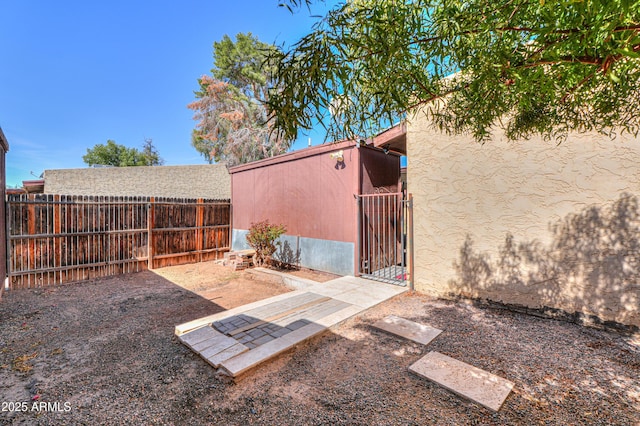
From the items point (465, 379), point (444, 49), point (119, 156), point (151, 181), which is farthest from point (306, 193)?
point (119, 156)

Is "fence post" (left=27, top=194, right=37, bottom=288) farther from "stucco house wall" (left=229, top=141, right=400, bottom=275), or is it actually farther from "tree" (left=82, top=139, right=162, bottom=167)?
"tree" (left=82, top=139, right=162, bottom=167)

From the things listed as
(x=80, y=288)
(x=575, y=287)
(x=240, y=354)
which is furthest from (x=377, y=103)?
(x=80, y=288)

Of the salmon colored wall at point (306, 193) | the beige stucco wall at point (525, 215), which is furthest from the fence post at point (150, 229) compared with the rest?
the beige stucco wall at point (525, 215)

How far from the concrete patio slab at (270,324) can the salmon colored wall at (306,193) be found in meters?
1.85

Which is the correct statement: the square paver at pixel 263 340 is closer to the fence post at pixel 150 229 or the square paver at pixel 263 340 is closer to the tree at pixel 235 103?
the fence post at pixel 150 229

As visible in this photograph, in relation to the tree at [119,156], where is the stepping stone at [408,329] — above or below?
below

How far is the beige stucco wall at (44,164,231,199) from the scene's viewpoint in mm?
13250

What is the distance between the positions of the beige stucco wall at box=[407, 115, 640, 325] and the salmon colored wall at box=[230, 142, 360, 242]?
59.8 inches

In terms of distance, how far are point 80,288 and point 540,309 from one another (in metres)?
8.89

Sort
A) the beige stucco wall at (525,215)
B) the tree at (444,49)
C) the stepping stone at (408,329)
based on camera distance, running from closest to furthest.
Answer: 1. the tree at (444,49)
2. the stepping stone at (408,329)
3. the beige stucco wall at (525,215)

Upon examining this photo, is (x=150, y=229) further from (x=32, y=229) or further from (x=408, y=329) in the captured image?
(x=408, y=329)

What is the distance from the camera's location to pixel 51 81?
15891mm

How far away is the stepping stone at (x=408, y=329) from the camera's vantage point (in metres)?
3.19

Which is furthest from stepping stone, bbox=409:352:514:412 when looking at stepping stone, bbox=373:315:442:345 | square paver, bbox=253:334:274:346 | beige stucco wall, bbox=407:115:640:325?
beige stucco wall, bbox=407:115:640:325
